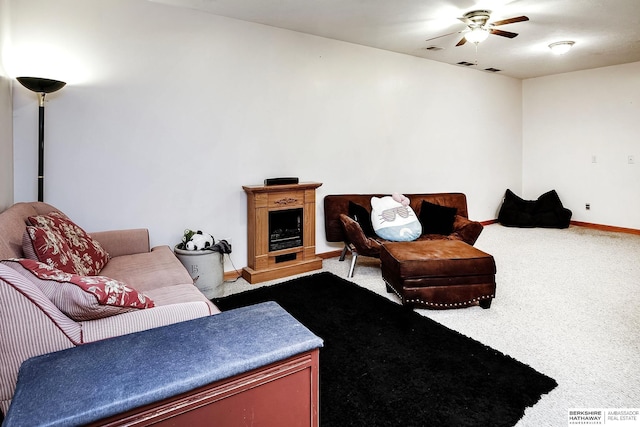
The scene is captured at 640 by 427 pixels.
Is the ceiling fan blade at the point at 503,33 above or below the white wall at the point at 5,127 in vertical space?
above

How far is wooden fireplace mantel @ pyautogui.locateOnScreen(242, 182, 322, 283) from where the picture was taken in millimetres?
3834

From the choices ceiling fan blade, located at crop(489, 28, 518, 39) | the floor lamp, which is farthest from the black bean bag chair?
the floor lamp

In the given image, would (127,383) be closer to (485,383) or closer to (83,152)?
(485,383)

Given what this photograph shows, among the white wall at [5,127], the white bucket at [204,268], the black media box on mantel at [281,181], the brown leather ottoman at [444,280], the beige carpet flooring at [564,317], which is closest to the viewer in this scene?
the beige carpet flooring at [564,317]

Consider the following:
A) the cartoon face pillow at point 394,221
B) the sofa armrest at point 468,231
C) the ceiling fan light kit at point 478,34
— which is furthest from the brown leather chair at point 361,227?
the ceiling fan light kit at point 478,34

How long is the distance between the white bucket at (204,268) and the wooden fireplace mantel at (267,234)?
459 mm

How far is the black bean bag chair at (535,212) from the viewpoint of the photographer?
21.1ft

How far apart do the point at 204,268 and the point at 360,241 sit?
1511 mm

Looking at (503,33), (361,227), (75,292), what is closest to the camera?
Result: (75,292)

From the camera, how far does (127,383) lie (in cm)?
90

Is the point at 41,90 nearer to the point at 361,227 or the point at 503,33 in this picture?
the point at 361,227

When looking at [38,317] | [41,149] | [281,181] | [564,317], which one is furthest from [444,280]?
[41,149]

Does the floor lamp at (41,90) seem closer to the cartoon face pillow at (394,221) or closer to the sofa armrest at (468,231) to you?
the cartoon face pillow at (394,221)

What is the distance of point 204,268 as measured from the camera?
3395mm
